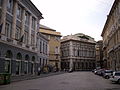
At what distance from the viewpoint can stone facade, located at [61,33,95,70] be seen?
328 feet

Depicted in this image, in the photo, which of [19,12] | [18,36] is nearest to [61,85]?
[18,36]

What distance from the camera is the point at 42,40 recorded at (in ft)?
196

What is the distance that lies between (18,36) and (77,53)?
2591 inches

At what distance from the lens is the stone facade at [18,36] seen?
3175cm

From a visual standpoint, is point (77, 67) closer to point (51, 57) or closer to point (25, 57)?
point (51, 57)

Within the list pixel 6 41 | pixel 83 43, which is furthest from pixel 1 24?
pixel 83 43

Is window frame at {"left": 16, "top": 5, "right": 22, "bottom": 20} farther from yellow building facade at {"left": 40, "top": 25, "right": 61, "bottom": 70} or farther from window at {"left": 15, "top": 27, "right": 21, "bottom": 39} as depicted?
yellow building facade at {"left": 40, "top": 25, "right": 61, "bottom": 70}

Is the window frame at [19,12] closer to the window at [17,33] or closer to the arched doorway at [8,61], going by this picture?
the window at [17,33]

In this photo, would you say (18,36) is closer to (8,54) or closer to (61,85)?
(8,54)

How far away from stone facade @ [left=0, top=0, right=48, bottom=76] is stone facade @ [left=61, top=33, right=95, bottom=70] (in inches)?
2009

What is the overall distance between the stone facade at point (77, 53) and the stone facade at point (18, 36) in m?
51.0

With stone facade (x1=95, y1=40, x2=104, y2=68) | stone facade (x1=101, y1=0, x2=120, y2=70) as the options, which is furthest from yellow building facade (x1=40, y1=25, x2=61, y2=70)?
stone facade (x1=95, y1=40, x2=104, y2=68)

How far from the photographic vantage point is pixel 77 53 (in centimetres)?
10256

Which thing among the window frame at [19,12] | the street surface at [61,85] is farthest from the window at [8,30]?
the street surface at [61,85]
